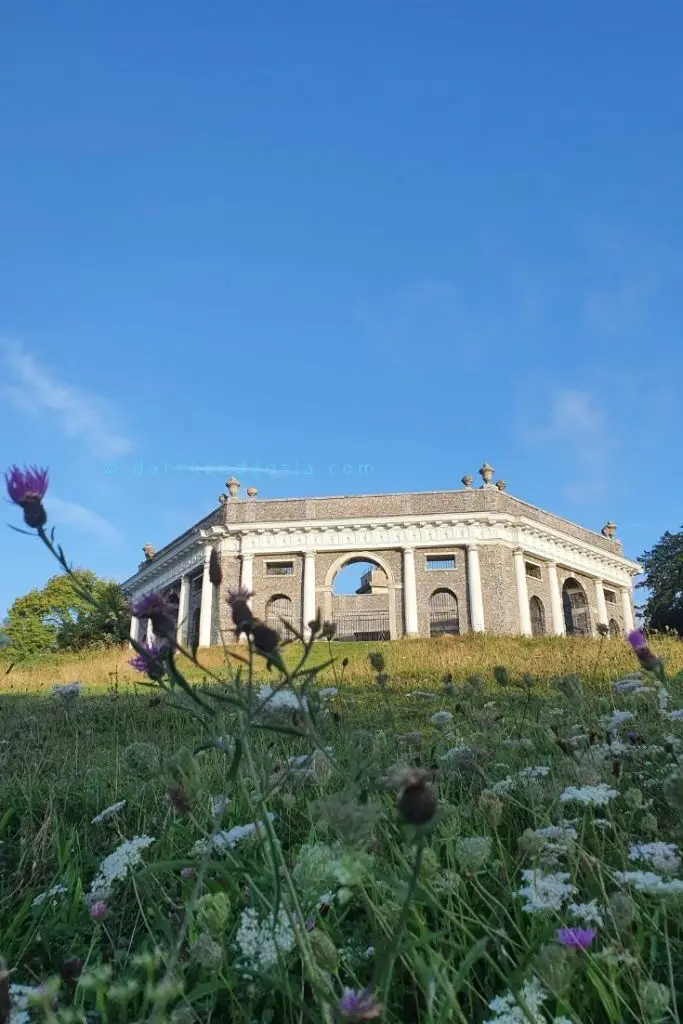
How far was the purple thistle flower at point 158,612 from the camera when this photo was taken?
1.08 m

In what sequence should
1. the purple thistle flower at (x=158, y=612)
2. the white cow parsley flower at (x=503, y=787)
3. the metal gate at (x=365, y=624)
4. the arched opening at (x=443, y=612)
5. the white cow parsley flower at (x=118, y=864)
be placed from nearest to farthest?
1. the purple thistle flower at (x=158, y=612)
2. the white cow parsley flower at (x=118, y=864)
3. the white cow parsley flower at (x=503, y=787)
4. the arched opening at (x=443, y=612)
5. the metal gate at (x=365, y=624)

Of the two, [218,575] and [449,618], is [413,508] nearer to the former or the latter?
[449,618]

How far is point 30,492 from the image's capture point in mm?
1308

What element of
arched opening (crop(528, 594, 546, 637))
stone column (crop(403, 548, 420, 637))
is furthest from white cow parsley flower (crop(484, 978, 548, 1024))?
arched opening (crop(528, 594, 546, 637))

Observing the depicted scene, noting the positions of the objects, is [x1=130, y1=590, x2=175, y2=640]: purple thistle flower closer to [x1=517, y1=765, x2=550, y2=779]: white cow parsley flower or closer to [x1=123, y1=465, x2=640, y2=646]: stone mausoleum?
[x1=517, y1=765, x2=550, y2=779]: white cow parsley flower

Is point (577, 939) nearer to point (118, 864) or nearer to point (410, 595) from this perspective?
point (118, 864)

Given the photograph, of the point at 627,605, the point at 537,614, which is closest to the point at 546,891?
the point at 537,614

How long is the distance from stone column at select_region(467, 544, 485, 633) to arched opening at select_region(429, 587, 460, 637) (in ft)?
3.20

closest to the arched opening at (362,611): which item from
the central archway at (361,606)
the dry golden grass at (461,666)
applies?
the central archway at (361,606)

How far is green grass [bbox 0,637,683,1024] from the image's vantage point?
3.23 feet

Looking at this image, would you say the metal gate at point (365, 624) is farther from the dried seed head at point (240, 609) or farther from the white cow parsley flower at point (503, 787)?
the dried seed head at point (240, 609)

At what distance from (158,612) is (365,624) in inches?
1311

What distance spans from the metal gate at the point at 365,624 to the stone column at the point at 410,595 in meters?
1.55

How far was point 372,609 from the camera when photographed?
34.0m
